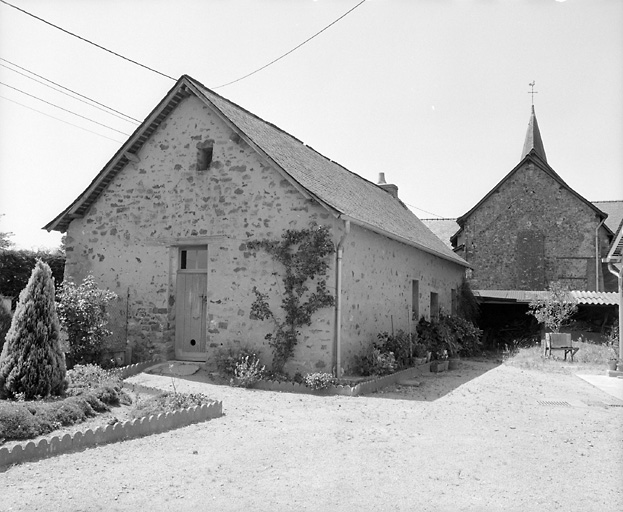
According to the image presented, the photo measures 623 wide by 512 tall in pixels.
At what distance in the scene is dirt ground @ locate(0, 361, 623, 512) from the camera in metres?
4.93

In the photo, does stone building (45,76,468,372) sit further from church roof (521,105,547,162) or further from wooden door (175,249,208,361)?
church roof (521,105,547,162)

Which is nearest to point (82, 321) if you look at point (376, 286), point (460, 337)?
point (376, 286)

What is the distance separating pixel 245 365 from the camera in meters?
11.2

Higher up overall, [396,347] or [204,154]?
[204,154]

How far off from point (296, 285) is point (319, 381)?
2.06 meters

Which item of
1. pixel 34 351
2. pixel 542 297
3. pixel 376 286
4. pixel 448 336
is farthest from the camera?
pixel 542 297

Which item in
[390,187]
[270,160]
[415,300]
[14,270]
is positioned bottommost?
[415,300]

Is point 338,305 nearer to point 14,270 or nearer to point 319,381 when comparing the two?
point 319,381

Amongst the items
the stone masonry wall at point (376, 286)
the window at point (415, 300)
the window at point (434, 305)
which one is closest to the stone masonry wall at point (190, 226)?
the stone masonry wall at point (376, 286)

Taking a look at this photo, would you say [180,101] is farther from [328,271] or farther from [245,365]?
[245,365]

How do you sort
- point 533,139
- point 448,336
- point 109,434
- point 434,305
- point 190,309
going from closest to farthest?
point 109,434 → point 190,309 → point 448,336 → point 434,305 → point 533,139

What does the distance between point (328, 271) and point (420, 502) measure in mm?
6720

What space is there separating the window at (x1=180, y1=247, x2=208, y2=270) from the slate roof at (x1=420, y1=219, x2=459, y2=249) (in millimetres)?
20572

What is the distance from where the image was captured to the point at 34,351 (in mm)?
8234
